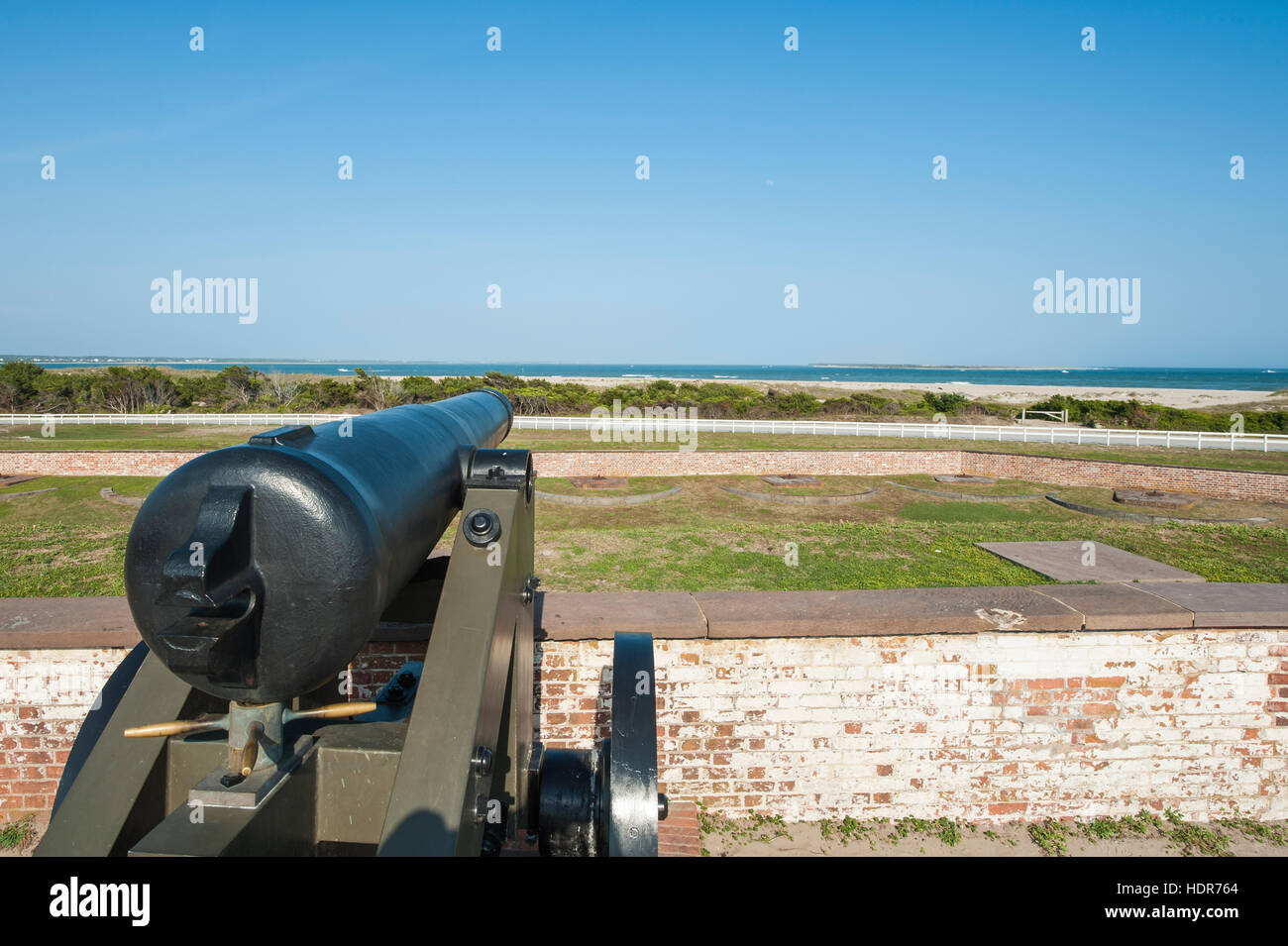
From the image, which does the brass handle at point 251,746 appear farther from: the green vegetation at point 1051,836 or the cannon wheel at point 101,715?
the green vegetation at point 1051,836

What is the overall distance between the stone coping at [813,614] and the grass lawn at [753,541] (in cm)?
286

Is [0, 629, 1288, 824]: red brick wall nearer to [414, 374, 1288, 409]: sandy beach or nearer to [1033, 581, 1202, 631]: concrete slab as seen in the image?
[1033, 581, 1202, 631]: concrete slab

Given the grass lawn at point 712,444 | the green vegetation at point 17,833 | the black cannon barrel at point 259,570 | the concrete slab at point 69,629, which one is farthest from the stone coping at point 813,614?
the grass lawn at point 712,444

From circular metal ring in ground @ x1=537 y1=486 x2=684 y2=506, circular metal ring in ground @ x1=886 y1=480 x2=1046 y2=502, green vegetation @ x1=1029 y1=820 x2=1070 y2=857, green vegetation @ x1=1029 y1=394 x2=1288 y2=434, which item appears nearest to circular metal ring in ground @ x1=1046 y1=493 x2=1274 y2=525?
circular metal ring in ground @ x1=886 y1=480 x2=1046 y2=502

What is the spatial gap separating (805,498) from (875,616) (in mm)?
9013

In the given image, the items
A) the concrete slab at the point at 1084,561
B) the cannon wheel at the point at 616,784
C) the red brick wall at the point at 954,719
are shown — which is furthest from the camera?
the concrete slab at the point at 1084,561

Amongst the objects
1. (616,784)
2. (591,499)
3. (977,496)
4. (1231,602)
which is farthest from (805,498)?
(616,784)

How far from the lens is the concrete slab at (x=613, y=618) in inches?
136
